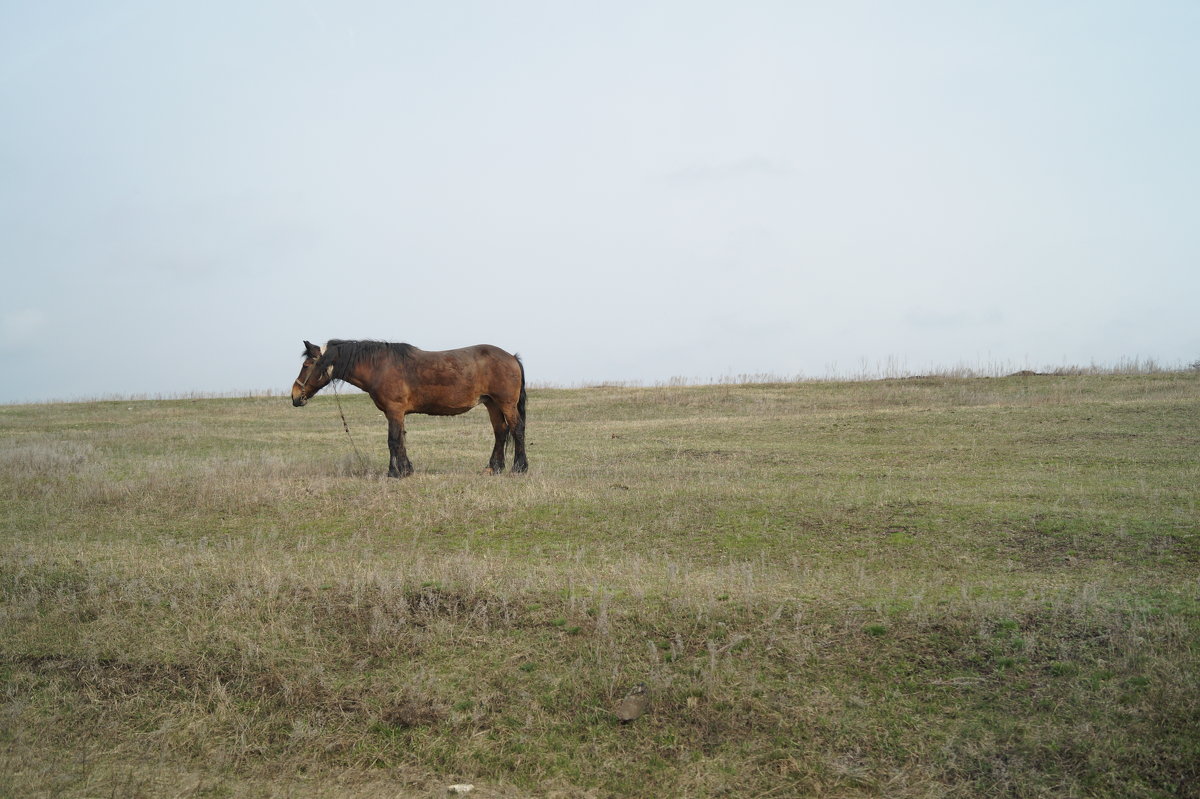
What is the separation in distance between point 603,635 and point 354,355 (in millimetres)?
10009

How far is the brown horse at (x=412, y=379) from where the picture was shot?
1558 centimetres

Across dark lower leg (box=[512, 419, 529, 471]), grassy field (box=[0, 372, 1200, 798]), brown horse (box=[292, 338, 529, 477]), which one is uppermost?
brown horse (box=[292, 338, 529, 477])

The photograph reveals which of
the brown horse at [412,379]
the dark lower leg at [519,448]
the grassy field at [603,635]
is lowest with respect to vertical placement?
the grassy field at [603,635]

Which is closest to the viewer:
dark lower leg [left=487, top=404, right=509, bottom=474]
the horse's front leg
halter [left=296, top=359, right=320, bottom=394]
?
the horse's front leg

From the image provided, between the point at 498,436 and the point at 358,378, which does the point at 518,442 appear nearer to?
the point at 498,436

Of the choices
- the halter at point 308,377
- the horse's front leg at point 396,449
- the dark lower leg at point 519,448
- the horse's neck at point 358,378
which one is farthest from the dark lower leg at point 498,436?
the halter at point 308,377

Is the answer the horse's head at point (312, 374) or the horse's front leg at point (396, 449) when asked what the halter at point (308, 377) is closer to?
the horse's head at point (312, 374)

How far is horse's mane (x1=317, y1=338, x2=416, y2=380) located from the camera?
51.5ft

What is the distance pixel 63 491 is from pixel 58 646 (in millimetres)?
7716

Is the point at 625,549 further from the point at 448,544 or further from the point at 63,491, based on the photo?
the point at 63,491

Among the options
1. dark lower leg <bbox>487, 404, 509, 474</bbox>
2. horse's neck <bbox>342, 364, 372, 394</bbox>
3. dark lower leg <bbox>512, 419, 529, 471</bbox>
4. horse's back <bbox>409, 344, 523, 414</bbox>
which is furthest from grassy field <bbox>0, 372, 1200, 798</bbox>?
horse's neck <bbox>342, 364, 372, 394</bbox>

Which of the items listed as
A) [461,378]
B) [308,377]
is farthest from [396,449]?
[308,377]

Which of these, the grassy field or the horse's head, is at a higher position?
the horse's head

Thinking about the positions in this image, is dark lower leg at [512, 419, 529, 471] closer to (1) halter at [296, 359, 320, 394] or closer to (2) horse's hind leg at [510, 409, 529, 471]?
(2) horse's hind leg at [510, 409, 529, 471]
